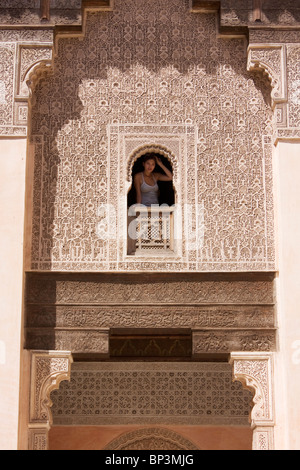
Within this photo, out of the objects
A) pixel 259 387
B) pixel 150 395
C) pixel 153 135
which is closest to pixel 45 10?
pixel 153 135

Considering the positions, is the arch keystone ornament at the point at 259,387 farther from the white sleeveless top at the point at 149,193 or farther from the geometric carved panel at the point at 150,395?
the geometric carved panel at the point at 150,395

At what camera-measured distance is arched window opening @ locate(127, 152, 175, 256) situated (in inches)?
300

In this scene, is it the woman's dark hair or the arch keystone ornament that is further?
the woman's dark hair

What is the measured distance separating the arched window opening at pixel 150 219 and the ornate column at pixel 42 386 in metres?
1.08

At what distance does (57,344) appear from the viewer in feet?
24.1

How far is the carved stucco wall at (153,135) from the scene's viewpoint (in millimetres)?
7535

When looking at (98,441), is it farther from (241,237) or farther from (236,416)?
(241,237)

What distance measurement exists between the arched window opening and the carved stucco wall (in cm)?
13

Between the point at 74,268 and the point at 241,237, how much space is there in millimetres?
1409

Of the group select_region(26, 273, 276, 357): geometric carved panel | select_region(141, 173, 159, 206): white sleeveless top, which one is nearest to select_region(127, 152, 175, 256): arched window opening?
select_region(141, 173, 159, 206): white sleeveless top

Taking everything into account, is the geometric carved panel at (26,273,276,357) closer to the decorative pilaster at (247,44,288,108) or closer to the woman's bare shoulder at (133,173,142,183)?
the woman's bare shoulder at (133,173,142,183)

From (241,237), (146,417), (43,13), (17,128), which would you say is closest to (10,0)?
(43,13)

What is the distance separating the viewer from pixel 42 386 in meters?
7.24

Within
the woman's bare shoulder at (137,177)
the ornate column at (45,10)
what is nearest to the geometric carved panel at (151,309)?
the woman's bare shoulder at (137,177)
